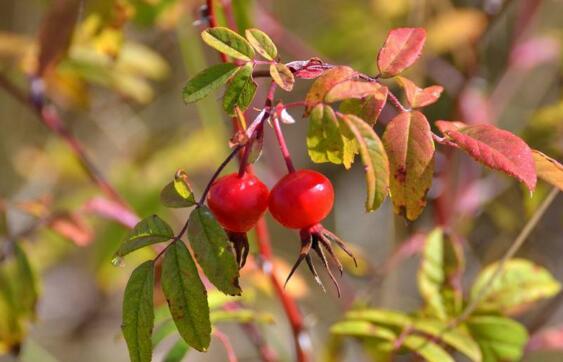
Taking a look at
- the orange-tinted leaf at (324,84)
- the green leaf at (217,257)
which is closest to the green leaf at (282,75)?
the orange-tinted leaf at (324,84)

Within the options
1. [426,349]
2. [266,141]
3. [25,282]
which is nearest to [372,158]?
[426,349]

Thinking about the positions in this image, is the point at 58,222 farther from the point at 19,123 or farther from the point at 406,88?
the point at 19,123

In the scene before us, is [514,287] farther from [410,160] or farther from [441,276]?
[410,160]

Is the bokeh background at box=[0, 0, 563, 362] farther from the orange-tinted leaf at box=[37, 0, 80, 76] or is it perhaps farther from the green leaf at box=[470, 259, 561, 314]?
the green leaf at box=[470, 259, 561, 314]

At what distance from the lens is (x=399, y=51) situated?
0.72 meters

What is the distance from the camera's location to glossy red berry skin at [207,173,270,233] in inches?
26.3

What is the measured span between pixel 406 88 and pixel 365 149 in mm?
120

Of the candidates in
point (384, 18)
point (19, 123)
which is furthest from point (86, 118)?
point (384, 18)

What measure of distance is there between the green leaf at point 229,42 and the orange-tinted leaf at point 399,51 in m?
0.11

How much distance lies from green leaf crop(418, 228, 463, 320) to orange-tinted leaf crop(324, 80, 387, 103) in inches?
19.0

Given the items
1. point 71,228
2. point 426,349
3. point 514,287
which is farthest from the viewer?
point 71,228

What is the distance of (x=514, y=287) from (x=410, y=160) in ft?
1.52

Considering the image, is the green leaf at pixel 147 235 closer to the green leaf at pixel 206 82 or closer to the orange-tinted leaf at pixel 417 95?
the green leaf at pixel 206 82

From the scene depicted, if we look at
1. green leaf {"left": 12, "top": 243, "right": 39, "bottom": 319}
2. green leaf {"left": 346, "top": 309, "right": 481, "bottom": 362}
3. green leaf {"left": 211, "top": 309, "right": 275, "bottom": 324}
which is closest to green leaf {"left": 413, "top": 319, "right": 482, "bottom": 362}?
green leaf {"left": 346, "top": 309, "right": 481, "bottom": 362}
